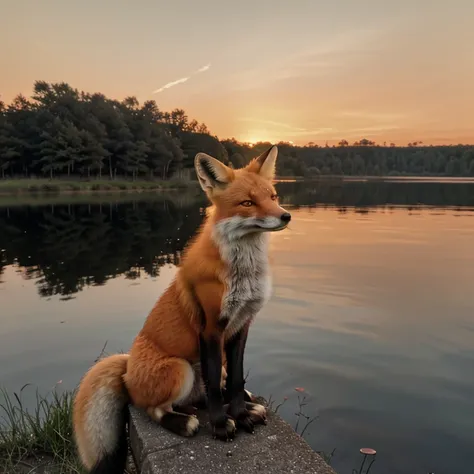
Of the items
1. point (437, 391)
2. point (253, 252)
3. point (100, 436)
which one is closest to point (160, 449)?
point (100, 436)

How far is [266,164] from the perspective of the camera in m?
3.08

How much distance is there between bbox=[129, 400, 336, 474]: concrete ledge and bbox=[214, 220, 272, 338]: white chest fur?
79 centimetres

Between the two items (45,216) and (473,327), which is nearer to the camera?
(473,327)

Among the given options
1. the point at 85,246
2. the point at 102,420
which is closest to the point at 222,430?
the point at 102,420

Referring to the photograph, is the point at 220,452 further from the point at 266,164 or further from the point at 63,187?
the point at 63,187

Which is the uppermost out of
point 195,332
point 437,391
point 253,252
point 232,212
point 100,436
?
point 232,212

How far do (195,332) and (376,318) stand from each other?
308 inches

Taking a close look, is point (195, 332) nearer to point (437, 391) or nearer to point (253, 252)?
point (253, 252)

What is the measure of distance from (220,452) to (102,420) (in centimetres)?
91

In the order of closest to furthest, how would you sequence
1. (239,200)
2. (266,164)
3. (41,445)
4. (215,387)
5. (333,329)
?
(239,200), (215,387), (266,164), (41,445), (333,329)

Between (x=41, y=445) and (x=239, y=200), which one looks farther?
(x=41, y=445)

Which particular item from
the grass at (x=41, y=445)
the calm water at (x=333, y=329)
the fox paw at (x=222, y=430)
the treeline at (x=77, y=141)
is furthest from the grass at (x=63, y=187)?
the fox paw at (x=222, y=430)

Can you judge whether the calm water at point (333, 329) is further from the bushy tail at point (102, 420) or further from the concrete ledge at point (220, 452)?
the bushy tail at point (102, 420)

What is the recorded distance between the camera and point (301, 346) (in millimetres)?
8500
